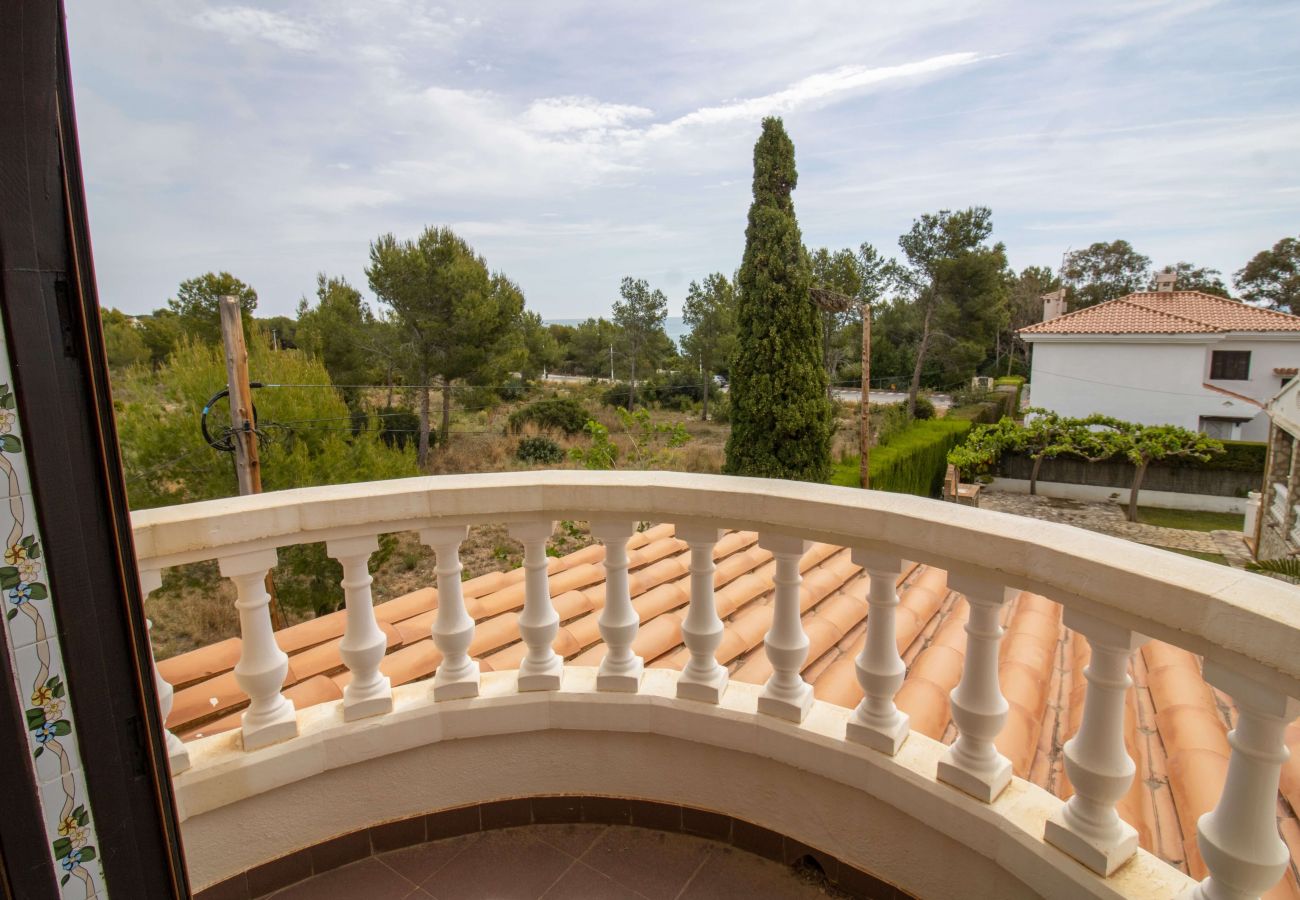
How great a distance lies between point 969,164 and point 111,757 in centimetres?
495

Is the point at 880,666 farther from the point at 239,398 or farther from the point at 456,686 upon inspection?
the point at 239,398

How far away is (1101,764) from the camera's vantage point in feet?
3.36

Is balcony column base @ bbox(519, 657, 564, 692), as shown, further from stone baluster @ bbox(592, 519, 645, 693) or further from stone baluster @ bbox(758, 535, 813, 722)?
stone baluster @ bbox(758, 535, 813, 722)

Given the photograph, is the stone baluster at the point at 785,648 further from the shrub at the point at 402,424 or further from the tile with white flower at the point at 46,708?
the shrub at the point at 402,424

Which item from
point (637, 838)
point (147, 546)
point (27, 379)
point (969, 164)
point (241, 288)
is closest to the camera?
point (27, 379)

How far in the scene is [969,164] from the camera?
4.26 m

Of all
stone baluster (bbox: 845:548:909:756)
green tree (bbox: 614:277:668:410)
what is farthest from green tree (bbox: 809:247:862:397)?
stone baluster (bbox: 845:548:909:756)

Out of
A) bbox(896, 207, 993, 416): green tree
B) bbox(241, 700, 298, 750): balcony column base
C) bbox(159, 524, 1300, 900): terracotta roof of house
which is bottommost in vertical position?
bbox(159, 524, 1300, 900): terracotta roof of house

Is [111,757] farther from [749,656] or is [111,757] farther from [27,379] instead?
[749,656]

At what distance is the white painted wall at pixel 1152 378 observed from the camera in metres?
11.8

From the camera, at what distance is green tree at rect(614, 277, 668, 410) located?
25.0 metres

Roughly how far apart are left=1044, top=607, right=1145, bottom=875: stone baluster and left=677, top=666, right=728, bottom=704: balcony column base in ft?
2.25

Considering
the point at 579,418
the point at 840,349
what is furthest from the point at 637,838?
the point at 840,349

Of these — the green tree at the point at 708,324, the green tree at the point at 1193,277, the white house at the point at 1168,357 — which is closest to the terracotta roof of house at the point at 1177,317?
the white house at the point at 1168,357
